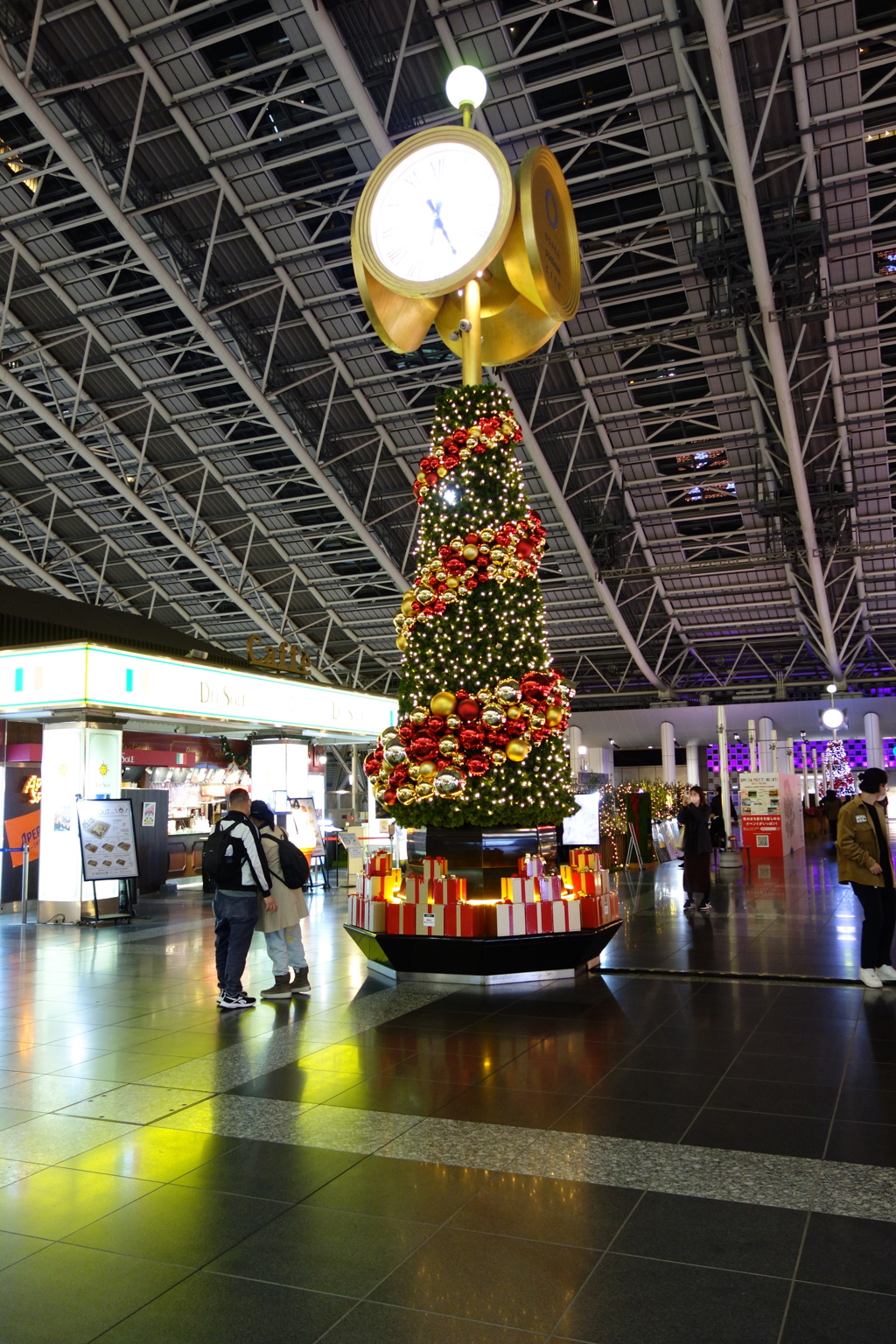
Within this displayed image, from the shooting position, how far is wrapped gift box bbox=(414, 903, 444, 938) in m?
7.92

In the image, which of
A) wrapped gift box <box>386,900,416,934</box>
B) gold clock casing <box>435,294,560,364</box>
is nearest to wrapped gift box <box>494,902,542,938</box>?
wrapped gift box <box>386,900,416,934</box>

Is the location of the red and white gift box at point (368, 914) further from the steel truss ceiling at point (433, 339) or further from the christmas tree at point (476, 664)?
the steel truss ceiling at point (433, 339)

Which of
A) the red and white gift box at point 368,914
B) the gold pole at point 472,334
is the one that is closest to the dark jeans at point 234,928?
the red and white gift box at point 368,914

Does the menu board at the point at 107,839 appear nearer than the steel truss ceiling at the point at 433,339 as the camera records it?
Yes

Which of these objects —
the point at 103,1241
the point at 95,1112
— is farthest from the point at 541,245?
the point at 103,1241

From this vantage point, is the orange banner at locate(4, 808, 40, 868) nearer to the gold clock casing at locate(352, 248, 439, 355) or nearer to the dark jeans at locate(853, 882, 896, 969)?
the gold clock casing at locate(352, 248, 439, 355)

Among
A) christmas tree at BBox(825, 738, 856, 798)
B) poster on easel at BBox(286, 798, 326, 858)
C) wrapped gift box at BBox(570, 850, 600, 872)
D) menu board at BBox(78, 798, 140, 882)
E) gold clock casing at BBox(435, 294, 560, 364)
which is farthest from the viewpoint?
christmas tree at BBox(825, 738, 856, 798)

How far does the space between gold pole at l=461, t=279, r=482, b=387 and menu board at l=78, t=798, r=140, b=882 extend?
7.40 meters

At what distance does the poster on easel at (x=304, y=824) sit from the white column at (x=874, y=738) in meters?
25.4

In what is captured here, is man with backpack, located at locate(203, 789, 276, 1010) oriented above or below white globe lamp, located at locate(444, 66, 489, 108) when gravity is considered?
below

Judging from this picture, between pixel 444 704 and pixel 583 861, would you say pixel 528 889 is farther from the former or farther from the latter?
pixel 444 704

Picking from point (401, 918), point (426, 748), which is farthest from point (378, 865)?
point (426, 748)

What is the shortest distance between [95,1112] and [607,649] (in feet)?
115

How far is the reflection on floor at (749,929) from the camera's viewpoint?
332 inches
